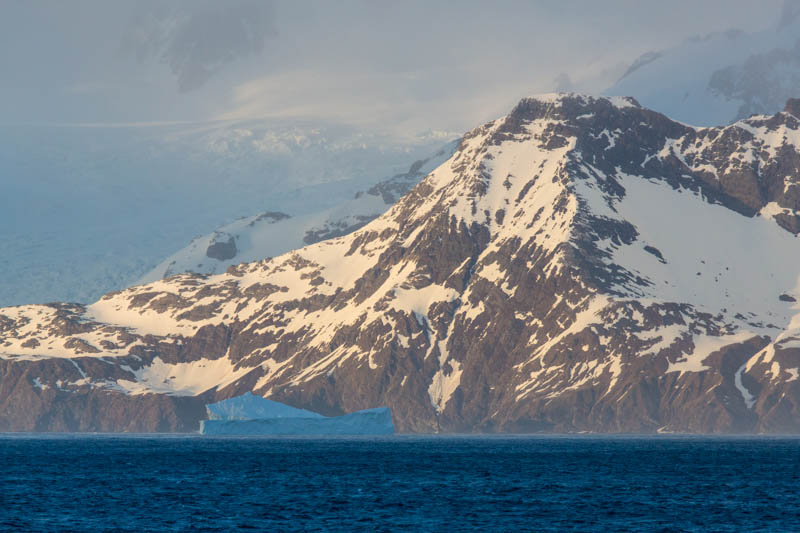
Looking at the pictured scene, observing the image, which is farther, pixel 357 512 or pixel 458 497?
pixel 458 497

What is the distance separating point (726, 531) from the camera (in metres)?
157

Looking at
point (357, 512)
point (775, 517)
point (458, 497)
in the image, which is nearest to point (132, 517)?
point (357, 512)

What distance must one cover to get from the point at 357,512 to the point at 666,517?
36.8 meters

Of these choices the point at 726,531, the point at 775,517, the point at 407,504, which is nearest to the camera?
the point at 726,531

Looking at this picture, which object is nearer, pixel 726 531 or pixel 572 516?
pixel 726 531

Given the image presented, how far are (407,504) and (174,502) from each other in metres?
29.9

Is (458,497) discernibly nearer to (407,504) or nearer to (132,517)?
(407,504)

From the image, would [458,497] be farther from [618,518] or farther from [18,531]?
[18,531]

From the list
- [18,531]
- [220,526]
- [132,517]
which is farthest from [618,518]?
[18,531]

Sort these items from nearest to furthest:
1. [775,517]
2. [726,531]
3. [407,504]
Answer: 1. [726,531]
2. [775,517]
3. [407,504]

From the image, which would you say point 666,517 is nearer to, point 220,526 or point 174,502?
point 220,526

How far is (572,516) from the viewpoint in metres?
173

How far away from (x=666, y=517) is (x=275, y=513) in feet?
151

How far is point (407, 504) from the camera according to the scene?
188125mm
